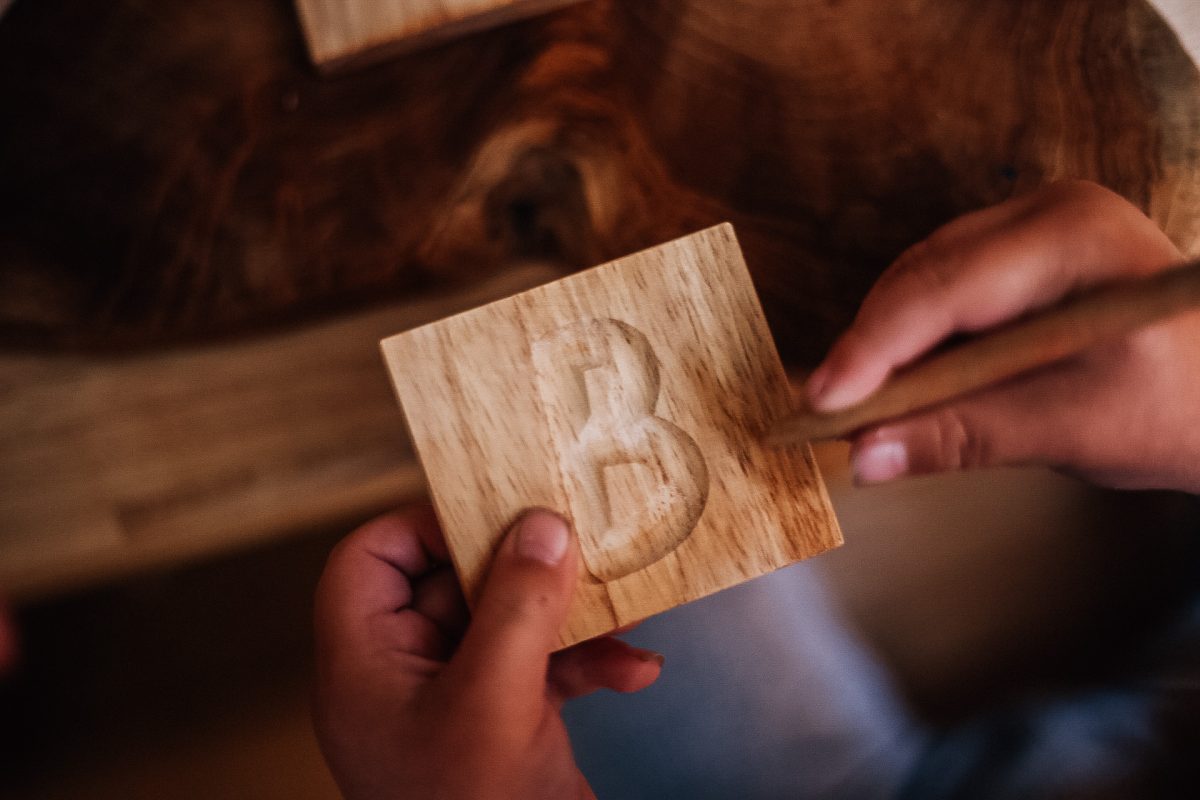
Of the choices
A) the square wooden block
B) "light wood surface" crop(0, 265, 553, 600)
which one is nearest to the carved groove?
the square wooden block

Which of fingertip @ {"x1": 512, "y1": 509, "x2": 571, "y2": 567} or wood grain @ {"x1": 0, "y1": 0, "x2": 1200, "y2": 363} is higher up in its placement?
wood grain @ {"x1": 0, "y1": 0, "x2": 1200, "y2": 363}

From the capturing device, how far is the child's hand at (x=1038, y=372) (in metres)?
0.50

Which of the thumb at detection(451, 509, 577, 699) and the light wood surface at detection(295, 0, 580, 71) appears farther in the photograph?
the light wood surface at detection(295, 0, 580, 71)

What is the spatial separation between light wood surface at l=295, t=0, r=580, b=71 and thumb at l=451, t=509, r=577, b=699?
0.43 m

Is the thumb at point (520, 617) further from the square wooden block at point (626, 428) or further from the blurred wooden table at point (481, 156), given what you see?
the blurred wooden table at point (481, 156)

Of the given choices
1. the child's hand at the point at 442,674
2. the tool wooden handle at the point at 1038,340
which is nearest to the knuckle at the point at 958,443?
the tool wooden handle at the point at 1038,340

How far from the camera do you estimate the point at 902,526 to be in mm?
1012

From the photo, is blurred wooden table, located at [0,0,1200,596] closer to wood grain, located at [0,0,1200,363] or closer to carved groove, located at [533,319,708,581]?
wood grain, located at [0,0,1200,363]

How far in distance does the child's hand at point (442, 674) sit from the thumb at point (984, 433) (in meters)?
0.23

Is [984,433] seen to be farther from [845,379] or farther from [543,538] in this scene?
[543,538]

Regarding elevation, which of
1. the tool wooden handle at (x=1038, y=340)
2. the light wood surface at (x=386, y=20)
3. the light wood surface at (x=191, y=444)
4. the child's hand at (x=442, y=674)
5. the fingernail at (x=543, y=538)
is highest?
the light wood surface at (x=386, y=20)

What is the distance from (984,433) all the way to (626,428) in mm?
254

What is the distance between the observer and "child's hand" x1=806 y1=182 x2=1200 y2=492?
0.50 m

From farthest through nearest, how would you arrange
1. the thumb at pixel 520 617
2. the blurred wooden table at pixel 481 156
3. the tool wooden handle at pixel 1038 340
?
the blurred wooden table at pixel 481 156
the thumb at pixel 520 617
the tool wooden handle at pixel 1038 340
